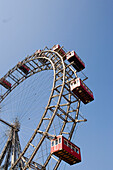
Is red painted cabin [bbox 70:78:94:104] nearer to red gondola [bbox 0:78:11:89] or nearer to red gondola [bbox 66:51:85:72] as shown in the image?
red gondola [bbox 66:51:85:72]

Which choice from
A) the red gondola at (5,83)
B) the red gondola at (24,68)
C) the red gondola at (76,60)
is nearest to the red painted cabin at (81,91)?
the red gondola at (76,60)

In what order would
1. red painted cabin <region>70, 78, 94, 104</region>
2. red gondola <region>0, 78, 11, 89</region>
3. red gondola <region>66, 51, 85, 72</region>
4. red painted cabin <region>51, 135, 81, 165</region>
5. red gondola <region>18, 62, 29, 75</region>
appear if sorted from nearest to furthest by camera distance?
red painted cabin <region>51, 135, 81, 165</region>
red painted cabin <region>70, 78, 94, 104</region>
red gondola <region>66, 51, 85, 72</region>
red gondola <region>18, 62, 29, 75</region>
red gondola <region>0, 78, 11, 89</region>

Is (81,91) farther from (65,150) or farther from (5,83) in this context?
(5,83)

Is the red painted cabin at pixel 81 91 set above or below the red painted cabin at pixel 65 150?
above

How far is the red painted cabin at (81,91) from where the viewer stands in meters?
24.3

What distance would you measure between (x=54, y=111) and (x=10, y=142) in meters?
9.83

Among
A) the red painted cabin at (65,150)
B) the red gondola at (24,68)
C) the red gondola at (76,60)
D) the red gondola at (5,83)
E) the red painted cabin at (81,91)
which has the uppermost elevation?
the red gondola at (76,60)

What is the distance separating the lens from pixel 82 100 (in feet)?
83.5

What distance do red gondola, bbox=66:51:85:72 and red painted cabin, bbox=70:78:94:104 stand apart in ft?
15.2

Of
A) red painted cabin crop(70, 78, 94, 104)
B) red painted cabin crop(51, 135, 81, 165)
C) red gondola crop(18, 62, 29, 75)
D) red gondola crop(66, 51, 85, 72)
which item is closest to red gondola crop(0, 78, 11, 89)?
red gondola crop(18, 62, 29, 75)

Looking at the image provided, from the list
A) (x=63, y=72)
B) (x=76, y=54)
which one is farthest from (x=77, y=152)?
(x=76, y=54)

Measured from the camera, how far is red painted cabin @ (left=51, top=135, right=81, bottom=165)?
62.7ft

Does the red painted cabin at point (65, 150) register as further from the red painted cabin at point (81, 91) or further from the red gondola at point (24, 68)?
the red gondola at point (24, 68)

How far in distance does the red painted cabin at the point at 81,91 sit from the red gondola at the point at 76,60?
15.2 feet
